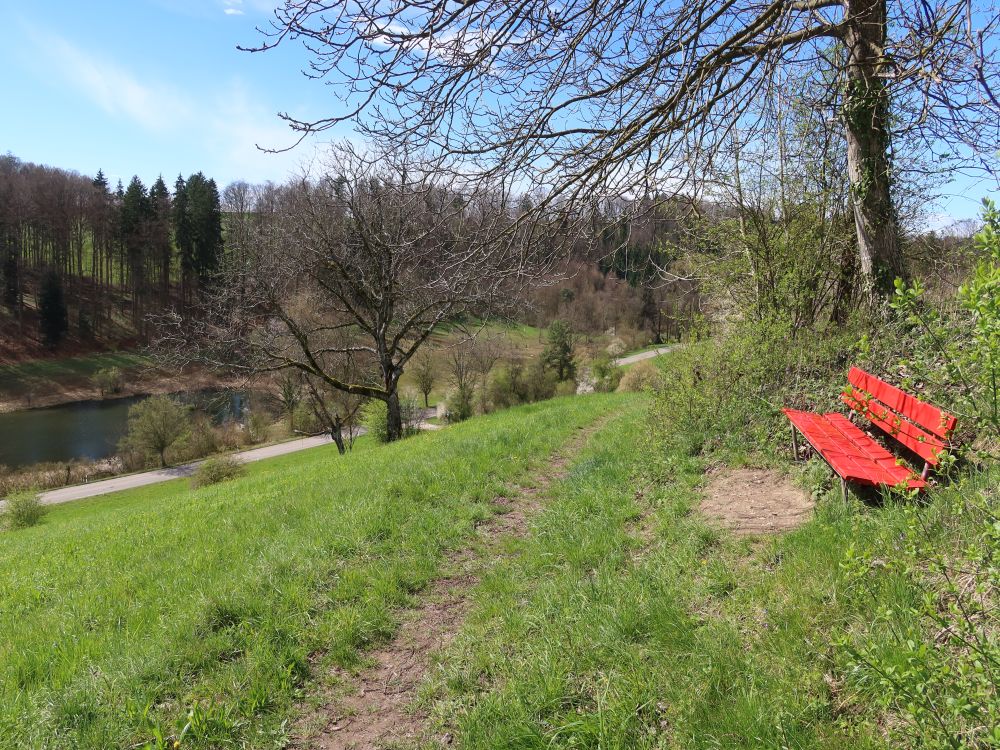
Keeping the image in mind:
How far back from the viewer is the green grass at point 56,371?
41.2 m

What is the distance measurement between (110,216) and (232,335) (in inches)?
1839

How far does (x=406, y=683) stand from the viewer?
3.26 m

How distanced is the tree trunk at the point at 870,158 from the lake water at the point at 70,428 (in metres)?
28.8

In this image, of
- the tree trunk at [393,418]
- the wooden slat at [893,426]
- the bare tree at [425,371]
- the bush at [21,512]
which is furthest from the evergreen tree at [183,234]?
the wooden slat at [893,426]

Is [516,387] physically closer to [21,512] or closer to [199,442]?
[199,442]

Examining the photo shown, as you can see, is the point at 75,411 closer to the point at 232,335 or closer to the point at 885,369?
the point at 232,335

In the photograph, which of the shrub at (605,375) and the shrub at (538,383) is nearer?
the shrub at (605,375)

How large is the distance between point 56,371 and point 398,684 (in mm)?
52560

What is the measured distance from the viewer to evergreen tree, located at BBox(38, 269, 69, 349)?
4584 centimetres

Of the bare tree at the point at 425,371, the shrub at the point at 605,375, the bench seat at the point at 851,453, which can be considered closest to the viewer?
the bench seat at the point at 851,453

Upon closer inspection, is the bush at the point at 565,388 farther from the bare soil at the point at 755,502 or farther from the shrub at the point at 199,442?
the bare soil at the point at 755,502

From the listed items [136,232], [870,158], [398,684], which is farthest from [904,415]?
[136,232]

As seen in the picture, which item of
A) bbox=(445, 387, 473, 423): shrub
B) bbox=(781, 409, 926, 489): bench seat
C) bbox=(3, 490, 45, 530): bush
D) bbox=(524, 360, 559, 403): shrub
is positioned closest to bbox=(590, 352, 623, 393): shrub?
bbox=(524, 360, 559, 403): shrub

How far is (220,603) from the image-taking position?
3916 millimetres
